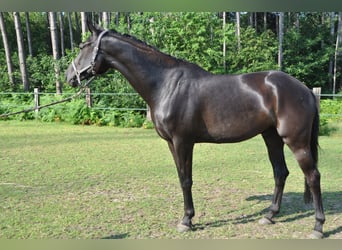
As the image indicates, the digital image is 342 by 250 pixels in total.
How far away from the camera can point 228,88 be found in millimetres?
3299

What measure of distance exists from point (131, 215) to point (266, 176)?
2.79 metres

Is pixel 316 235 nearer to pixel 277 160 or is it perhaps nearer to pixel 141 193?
pixel 277 160

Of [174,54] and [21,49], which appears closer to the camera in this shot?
[174,54]

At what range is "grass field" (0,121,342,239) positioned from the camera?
3.40 m

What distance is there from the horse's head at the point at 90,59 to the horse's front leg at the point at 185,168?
3.65 feet

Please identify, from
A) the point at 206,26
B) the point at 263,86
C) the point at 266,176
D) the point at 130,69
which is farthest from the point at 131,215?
the point at 206,26

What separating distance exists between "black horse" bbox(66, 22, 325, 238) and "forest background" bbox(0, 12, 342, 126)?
4.84 meters

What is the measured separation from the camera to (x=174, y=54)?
12.6 metres

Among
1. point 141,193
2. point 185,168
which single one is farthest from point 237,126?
point 141,193

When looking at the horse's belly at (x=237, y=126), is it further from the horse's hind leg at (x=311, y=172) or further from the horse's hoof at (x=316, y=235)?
the horse's hoof at (x=316, y=235)

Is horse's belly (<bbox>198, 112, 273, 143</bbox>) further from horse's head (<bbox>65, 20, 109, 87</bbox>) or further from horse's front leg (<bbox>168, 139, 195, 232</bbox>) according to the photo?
horse's head (<bbox>65, 20, 109, 87</bbox>)

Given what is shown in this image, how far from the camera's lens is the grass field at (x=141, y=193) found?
3.40 meters

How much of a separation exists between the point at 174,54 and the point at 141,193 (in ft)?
29.0

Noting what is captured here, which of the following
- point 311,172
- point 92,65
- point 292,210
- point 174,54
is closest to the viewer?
point 311,172
